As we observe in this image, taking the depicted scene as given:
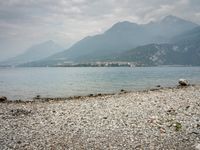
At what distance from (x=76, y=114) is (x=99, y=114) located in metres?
2.02

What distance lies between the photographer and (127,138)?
1605 cm

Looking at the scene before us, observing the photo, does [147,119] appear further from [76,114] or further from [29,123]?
[29,123]

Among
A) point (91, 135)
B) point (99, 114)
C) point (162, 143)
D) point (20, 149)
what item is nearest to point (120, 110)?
point (99, 114)

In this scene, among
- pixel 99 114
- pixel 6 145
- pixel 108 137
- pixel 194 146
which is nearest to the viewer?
pixel 194 146

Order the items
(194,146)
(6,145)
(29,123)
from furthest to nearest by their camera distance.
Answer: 1. (29,123)
2. (6,145)
3. (194,146)

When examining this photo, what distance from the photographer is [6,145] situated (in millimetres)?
15414

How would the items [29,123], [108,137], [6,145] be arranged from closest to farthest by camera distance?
[6,145] < [108,137] < [29,123]

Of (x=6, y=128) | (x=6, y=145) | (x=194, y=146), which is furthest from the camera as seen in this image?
(x=6, y=128)

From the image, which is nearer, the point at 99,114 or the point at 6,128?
the point at 6,128

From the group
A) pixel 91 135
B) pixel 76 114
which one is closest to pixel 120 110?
pixel 76 114

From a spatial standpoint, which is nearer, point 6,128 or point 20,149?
point 20,149

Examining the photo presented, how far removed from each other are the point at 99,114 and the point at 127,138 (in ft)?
22.9

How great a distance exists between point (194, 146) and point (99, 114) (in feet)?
32.1

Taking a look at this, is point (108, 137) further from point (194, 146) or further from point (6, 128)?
point (6, 128)
